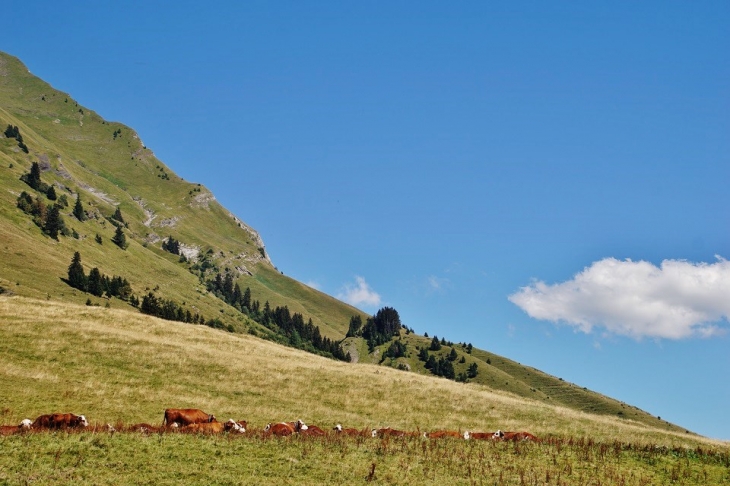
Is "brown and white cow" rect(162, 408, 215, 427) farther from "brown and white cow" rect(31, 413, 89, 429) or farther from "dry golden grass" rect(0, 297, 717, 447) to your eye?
"brown and white cow" rect(31, 413, 89, 429)

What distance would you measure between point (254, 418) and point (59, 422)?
39.1 ft

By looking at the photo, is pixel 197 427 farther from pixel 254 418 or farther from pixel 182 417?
pixel 254 418

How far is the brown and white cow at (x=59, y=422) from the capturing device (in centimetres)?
2152

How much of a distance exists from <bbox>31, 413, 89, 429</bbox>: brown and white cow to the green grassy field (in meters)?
3.12

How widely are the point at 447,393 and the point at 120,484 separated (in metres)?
36.4

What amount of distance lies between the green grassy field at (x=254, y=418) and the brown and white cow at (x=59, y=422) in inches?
123

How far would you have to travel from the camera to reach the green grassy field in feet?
55.0

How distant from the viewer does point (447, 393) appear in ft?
153

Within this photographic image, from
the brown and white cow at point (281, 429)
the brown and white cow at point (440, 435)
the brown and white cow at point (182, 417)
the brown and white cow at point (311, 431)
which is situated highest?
the brown and white cow at point (440, 435)

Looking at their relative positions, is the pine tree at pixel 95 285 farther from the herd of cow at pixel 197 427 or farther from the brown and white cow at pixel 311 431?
the brown and white cow at pixel 311 431

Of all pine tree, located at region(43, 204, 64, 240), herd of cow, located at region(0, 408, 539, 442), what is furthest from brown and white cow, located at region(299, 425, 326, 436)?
pine tree, located at region(43, 204, 64, 240)

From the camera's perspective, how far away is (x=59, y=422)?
2180cm

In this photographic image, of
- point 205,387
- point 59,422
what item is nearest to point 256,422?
point 205,387

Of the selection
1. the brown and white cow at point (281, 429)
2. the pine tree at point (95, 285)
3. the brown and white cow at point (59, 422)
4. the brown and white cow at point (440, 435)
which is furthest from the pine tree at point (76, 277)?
the brown and white cow at point (440, 435)
